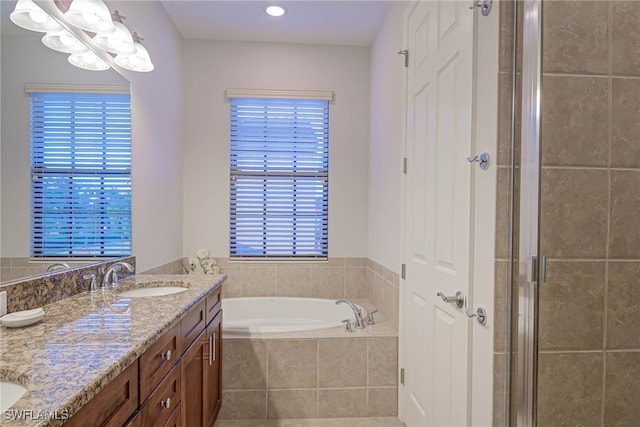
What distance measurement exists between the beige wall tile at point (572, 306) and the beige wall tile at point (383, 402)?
4.46 ft

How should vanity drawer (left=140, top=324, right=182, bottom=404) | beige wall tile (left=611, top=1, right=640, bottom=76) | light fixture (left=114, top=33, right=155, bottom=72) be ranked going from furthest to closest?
1. light fixture (left=114, top=33, right=155, bottom=72)
2. beige wall tile (left=611, top=1, right=640, bottom=76)
3. vanity drawer (left=140, top=324, right=182, bottom=404)

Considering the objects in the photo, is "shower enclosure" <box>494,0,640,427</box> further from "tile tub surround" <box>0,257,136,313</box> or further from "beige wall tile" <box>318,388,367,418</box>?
"tile tub surround" <box>0,257,136,313</box>

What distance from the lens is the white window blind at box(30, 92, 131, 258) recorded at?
1391mm

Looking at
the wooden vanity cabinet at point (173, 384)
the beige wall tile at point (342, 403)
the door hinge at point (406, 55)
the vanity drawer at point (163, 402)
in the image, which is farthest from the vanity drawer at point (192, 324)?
the door hinge at point (406, 55)

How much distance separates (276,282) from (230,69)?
6.71ft

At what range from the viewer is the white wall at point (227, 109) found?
11.1 ft

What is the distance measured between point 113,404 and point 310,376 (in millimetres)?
1638

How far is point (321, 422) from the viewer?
7.47 ft

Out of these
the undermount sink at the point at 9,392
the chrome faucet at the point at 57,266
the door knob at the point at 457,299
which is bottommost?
the undermount sink at the point at 9,392

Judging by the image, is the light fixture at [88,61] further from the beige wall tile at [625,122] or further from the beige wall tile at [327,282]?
the beige wall tile at [327,282]

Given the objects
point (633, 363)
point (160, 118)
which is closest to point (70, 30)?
point (160, 118)

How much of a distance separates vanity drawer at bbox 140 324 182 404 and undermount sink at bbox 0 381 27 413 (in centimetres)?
28

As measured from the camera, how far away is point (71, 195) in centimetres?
162

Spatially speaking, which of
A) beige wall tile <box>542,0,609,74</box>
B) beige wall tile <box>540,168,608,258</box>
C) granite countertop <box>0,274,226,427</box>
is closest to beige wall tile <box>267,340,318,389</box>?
granite countertop <box>0,274,226,427</box>
